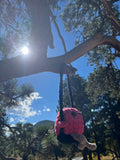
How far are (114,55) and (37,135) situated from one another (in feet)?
16.6

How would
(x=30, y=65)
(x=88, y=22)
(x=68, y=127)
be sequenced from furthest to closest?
(x=88, y=22) < (x=30, y=65) < (x=68, y=127)

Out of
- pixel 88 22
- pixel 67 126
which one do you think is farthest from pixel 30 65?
pixel 88 22

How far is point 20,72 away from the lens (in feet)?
6.22

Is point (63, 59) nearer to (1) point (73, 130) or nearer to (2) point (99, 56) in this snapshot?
(1) point (73, 130)

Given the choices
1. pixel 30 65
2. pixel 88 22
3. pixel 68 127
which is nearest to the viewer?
pixel 68 127

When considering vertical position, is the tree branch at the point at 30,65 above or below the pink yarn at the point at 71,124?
above

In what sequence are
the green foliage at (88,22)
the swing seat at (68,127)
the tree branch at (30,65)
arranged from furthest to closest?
the green foliage at (88,22), the tree branch at (30,65), the swing seat at (68,127)

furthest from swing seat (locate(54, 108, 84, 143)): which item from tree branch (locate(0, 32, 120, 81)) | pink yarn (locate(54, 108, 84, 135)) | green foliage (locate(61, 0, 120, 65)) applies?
green foliage (locate(61, 0, 120, 65))

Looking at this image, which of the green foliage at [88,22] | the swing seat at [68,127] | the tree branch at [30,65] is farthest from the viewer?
the green foliage at [88,22]

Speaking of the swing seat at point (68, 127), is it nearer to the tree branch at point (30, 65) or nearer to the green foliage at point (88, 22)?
the tree branch at point (30, 65)

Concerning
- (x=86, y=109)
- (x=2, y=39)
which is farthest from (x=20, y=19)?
(x=86, y=109)

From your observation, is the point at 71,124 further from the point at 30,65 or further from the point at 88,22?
the point at 88,22

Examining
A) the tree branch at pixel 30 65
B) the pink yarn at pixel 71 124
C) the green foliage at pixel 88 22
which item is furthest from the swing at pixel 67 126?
the green foliage at pixel 88 22

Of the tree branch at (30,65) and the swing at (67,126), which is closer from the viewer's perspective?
the swing at (67,126)
